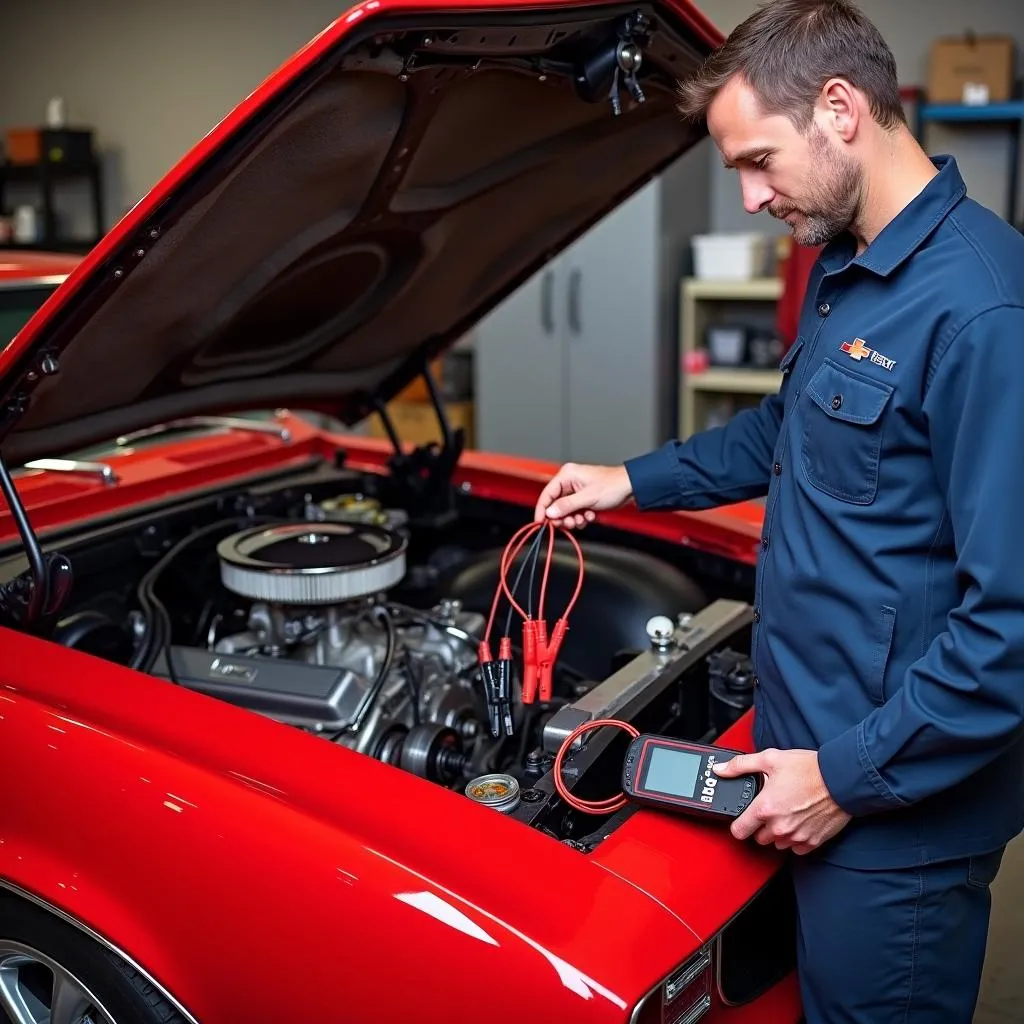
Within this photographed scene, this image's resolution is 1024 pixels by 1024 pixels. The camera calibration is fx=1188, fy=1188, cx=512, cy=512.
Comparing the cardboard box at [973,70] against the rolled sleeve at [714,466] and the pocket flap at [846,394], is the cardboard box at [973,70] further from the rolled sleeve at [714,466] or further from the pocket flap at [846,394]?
the pocket flap at [846,394]

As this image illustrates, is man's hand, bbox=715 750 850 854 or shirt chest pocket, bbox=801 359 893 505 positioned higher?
shirt chest pocket, bbox=801 359 893 505

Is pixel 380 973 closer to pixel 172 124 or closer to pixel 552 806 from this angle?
pixel 552 806

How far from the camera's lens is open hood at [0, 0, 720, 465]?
4.68ft

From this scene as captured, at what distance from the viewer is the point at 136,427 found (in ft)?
7.07

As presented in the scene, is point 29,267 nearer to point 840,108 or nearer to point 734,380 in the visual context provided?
point 840,108

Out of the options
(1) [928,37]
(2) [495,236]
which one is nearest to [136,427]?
(2) [495,236]

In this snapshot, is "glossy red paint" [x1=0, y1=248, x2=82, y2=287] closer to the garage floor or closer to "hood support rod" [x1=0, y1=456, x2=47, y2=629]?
"hood support rod" [x1=0, y1=456, x2=47, y2=629]

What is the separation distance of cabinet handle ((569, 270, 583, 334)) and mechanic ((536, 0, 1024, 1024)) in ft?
14.3

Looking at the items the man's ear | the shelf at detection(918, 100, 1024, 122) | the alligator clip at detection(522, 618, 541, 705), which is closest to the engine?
the alligator clip at detection(522, 618, 541, 705)

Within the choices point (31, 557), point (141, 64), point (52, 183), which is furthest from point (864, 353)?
point (52, 183)

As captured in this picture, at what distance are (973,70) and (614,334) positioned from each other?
1885 millimetres

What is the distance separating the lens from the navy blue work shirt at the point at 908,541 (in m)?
1.11

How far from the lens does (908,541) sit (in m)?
1.21

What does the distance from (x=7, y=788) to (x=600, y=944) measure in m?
0.80
